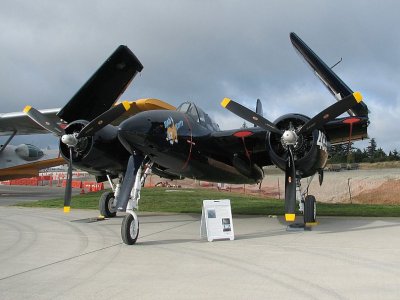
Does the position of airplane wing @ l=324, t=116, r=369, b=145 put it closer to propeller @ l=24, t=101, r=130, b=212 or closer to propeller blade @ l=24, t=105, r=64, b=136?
propeller @ l=24, t=101, r=130, b=212

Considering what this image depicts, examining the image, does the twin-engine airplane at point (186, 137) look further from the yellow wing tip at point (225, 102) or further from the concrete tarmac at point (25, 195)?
the concrete tarmac at point (25, 195)

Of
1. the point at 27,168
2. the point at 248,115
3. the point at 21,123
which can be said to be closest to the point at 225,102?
the point at 248,115

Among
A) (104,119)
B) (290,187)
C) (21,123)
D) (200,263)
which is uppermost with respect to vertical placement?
(21,123)

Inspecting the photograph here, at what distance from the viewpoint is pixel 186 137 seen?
36.2 ft

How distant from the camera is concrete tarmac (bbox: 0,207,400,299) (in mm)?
5266

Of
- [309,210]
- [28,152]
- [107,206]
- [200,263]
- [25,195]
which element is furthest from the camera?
[28,152]

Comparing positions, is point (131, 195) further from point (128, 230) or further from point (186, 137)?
point (186, 137)

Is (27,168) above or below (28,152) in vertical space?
below

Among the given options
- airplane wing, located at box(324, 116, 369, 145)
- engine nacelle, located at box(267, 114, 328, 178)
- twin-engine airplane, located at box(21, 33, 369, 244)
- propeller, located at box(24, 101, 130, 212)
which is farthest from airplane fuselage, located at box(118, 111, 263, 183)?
airplane wing, located at box(324, 116, 369, 145)

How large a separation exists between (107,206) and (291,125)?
24.3 ft

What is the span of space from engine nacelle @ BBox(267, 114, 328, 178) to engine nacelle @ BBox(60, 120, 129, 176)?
193 inches

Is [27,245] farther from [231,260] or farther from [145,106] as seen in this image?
[145,106]

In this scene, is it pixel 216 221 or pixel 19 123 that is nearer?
pixel 216 221

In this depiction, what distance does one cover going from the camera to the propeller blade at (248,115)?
1091 centimetres
